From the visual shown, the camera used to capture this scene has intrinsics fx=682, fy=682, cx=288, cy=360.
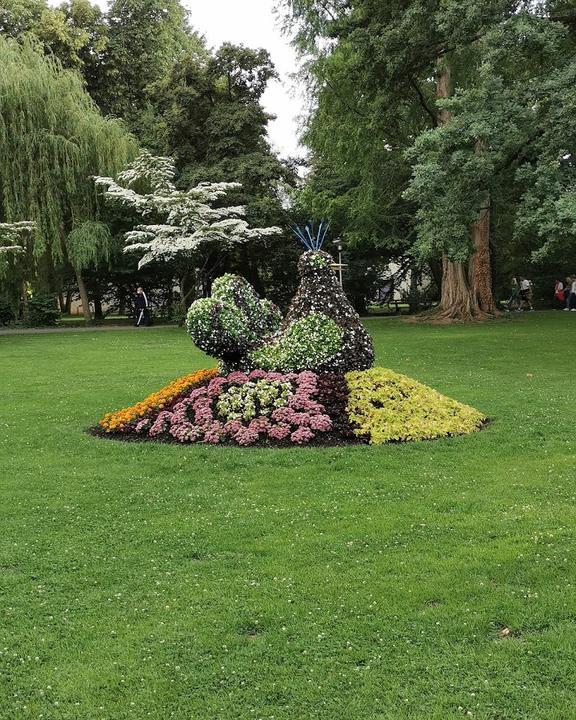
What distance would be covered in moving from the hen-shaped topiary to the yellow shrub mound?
0.42 meters

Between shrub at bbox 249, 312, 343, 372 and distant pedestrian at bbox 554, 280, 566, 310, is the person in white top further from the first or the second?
shrub at bbox 249, 312, 343, 372

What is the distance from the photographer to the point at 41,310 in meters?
27.7

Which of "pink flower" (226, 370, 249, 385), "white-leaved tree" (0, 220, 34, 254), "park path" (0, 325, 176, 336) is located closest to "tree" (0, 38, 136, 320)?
"white-leaved tree" (0, 220, 34, 254)

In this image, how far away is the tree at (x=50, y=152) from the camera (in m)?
23.4

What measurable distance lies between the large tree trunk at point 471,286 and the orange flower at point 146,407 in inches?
647

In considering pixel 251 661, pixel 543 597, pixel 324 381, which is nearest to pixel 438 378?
pixel 324 381

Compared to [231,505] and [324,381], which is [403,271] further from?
[231,505]

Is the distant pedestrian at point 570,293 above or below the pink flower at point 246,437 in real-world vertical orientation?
above

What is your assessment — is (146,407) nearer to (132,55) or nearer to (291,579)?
(291,579)

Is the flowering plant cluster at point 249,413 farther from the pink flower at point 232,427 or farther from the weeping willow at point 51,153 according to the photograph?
the weeping willow at point 51,153

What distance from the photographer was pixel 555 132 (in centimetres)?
1162

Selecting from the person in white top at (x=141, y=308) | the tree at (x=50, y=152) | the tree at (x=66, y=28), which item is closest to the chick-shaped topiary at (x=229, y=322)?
the tree at (x=50, y=152)

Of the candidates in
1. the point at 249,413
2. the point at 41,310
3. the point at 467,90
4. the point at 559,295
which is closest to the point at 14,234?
the point at 41,310

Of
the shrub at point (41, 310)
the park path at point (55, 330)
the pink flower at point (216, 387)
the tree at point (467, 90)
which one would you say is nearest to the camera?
the pink flower at point (216, 387)
